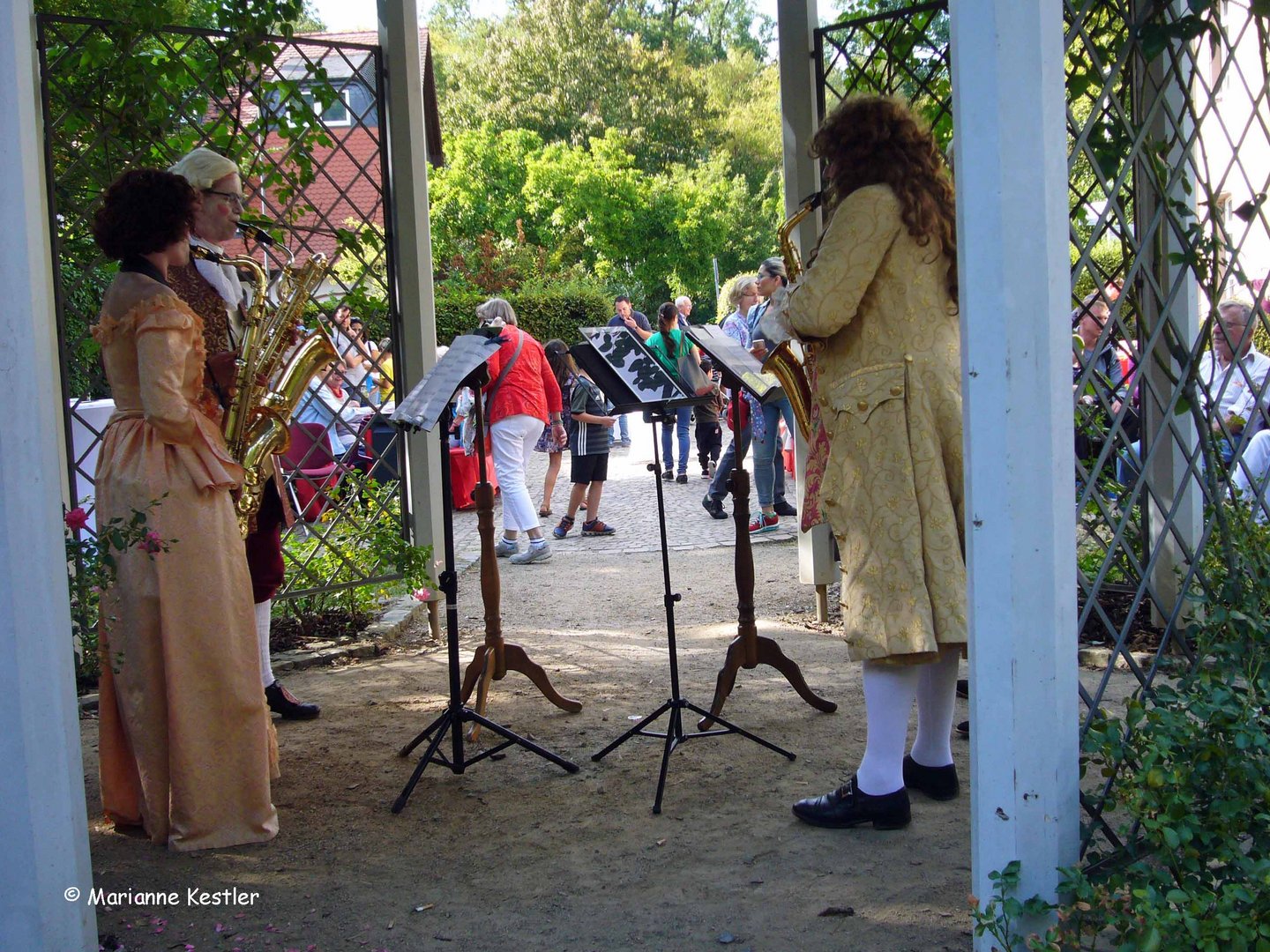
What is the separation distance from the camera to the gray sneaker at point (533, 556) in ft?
27.7

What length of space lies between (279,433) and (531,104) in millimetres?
45419

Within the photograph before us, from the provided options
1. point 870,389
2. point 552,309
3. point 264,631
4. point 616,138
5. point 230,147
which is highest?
point 616,138

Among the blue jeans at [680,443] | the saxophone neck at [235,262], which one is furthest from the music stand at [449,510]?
the blue jeans at [680,443]

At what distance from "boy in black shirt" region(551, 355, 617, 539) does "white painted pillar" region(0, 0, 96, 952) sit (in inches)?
255

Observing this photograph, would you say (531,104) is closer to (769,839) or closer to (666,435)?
(666,435)

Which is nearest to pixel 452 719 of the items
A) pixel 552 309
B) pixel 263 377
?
pixel 263 377

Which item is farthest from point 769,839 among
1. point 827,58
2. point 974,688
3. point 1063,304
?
point 827,58

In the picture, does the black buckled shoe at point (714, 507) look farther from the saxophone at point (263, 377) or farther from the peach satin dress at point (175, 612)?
the peach satin dress at point (175, 612)

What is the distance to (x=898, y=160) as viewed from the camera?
10.5 feet

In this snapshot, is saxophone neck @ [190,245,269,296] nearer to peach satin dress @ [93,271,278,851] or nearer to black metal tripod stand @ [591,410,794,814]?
peach satin dress @ [93,271,278,851]

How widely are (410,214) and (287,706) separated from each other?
2.57 meters

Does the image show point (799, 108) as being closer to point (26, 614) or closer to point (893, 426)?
point (893, 426)

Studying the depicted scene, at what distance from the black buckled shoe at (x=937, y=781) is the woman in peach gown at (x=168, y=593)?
1.98 metres

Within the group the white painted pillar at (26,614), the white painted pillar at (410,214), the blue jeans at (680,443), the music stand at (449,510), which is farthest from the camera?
the blue jeans at (680,443)
